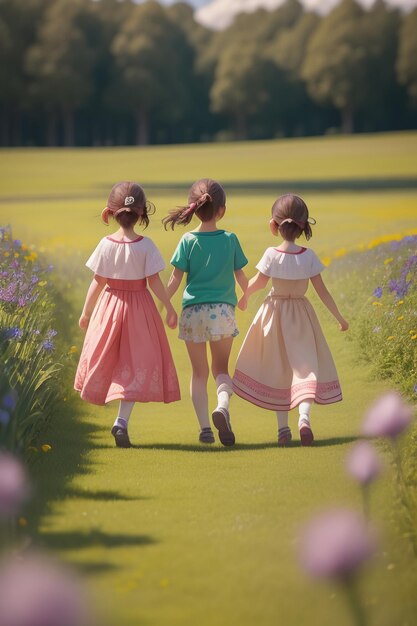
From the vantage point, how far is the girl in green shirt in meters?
5.91

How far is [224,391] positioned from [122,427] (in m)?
0.63

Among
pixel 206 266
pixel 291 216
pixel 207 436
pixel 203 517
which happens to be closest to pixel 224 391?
pixel 207 436

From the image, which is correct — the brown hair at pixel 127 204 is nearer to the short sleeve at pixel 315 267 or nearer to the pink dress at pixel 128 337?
the pink dress at pixel 128 337

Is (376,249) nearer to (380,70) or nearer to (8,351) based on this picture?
(8,351)

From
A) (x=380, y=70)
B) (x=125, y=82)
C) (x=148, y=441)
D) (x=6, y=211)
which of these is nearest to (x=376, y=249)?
(x=148, y=441)

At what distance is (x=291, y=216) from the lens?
19.3 ft

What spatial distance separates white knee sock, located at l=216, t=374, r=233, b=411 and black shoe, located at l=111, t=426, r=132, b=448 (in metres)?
0.57

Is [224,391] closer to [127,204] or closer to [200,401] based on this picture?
[200,401]

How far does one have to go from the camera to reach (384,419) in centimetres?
212

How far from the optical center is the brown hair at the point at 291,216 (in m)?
5.86

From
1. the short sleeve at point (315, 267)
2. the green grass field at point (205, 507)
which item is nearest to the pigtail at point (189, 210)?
the short sleeve at point (315, 267)

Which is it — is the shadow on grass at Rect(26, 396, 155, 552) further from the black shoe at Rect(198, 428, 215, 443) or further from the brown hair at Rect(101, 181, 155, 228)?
the brown hair at Rect(101, 181, 155, 228)

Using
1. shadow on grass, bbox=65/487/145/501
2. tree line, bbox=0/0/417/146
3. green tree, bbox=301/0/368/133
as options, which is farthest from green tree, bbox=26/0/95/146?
shadow on grass, bbox=65/487/145/501

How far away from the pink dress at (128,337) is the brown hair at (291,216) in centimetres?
74
